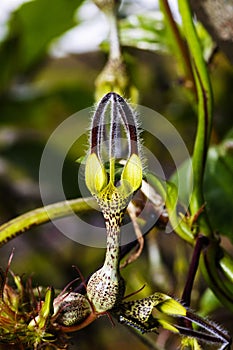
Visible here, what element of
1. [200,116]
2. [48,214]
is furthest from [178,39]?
[48,214]

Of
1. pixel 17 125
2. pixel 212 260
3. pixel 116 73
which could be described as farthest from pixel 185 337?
pixel 17 125

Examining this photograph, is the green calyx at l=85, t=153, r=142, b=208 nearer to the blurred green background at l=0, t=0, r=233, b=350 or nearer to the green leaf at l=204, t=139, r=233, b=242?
the green leaf at l=204, t=139, r=233, b=242

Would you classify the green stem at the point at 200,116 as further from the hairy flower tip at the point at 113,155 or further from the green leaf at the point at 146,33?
the green leaf at the point at 146,33

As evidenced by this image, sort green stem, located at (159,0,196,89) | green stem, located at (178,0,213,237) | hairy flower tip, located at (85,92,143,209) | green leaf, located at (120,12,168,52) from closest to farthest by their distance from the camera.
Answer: hairy flower tip, located at (85,92,143,209) < green stem, located at (178,0,213,237) < green stem, located at (159,0,196,89) < green leaf, located at (120,12,168,52)

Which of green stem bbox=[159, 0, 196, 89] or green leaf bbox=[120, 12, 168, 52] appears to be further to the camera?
green leaf bbox=[120, 12, 168, 52]

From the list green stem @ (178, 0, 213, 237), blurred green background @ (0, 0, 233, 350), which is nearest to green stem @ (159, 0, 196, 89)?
green stem @ (178, 0, 213, 237)

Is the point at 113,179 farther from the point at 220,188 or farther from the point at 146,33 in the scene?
the point at 146,33

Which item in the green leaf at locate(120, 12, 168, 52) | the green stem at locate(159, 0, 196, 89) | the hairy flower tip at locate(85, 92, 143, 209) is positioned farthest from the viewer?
the green leaf at locate(120, 12, 168, 52)

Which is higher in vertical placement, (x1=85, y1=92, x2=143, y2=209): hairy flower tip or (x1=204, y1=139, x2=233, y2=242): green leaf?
(x1=85, y1=92, x2=143, y2=209): hairy flower tip
